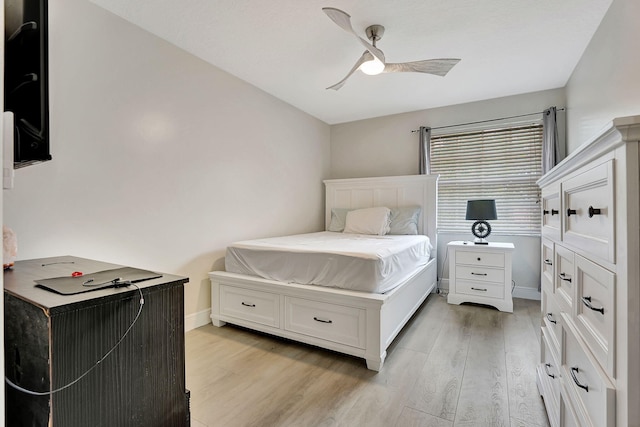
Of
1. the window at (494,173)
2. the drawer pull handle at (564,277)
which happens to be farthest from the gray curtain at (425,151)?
the drawer pull handle at (564,277)

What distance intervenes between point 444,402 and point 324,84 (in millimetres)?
3030

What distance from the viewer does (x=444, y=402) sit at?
5.33 ft

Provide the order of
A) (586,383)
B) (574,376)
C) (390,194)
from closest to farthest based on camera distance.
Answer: (586,383) < (574,376) < (390,194)

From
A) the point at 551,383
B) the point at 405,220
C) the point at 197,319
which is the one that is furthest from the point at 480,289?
the point at 197,319

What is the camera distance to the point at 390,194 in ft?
13.4

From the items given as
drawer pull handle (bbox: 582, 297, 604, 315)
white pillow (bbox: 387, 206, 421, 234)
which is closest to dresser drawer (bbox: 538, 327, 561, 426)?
drawer pull handle (bbox: 582, 297, 604, 315)

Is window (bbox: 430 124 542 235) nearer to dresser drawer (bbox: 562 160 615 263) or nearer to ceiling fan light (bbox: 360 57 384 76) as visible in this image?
ceiling fan light (bbox: 360 57 384 76)

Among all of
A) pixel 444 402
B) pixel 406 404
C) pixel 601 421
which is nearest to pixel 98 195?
pixel 406 404

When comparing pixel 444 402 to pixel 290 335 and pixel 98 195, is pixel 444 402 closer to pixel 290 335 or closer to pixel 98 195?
pixel 290 335

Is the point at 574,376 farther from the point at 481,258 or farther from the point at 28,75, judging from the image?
the point at 481,258

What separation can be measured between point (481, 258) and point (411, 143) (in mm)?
1781

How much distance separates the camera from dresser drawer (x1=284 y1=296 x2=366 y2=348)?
2010 millimetres

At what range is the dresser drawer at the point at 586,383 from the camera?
2.32 feet

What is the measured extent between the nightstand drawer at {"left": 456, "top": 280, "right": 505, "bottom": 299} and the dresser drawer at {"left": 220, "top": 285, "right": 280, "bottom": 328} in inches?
84.0
